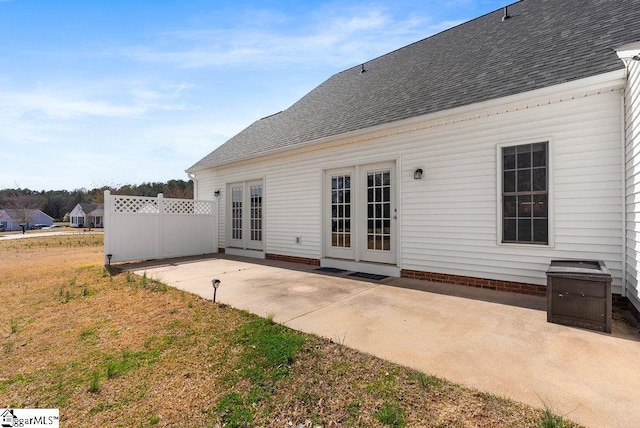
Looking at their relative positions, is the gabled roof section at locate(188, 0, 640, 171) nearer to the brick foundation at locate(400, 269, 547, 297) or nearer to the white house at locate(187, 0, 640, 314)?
the white house at locate(187, 0, 640, 314)

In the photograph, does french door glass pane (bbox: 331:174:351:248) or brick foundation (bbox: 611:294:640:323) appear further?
french door glass pane (bbox: 331:174:351:248)

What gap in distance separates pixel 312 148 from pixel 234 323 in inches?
202

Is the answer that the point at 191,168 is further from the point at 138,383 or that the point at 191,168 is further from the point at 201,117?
the point at 138,383

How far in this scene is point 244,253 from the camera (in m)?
9.47

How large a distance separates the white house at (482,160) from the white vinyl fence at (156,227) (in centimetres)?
253

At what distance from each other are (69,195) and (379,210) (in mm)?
89163

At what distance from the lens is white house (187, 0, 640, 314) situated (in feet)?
13.2

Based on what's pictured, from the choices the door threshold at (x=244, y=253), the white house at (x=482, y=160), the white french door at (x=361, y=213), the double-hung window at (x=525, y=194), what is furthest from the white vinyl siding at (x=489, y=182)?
the door threshold at (x=244, y=253)

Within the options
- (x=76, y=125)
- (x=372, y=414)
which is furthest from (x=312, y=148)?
(x=76, y=125)

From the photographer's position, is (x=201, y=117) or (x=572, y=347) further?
(x=201, y=117)

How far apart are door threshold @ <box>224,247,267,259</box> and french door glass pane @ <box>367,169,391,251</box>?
3.75 meters

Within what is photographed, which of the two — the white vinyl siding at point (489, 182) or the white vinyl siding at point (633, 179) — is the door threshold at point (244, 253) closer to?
the white vinyl siding at point (489, 182)

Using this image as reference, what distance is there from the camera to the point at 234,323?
11.5ft

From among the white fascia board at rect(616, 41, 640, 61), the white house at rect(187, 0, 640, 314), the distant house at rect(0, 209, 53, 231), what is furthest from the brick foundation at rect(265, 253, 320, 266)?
the distant house at rect(0, 209, 53, 231)
